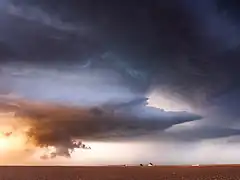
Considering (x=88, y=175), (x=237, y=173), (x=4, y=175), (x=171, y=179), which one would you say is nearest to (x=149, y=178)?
(x=171, y=179)

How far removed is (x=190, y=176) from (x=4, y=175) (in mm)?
26336

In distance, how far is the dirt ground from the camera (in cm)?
7381

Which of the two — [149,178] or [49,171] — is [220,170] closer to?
[149,178]

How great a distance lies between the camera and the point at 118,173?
7938 cm

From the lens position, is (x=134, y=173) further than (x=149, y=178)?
Yes

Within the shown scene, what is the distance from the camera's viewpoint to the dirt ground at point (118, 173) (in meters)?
73.8

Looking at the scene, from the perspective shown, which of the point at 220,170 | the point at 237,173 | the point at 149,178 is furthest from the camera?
the point at 220,170

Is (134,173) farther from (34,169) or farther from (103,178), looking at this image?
(34,169)

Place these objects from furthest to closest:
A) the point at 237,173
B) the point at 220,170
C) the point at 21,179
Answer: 1. the point at 220,170
2. the point at 237,173
3. the point at 21,179

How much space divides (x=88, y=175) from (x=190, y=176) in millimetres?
14668

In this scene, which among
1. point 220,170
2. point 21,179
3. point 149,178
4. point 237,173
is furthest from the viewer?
point 220,170

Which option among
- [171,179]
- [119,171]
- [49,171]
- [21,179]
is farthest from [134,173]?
[21,179]

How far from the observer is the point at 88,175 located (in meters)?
76.8

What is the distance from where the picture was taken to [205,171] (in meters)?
84.4
